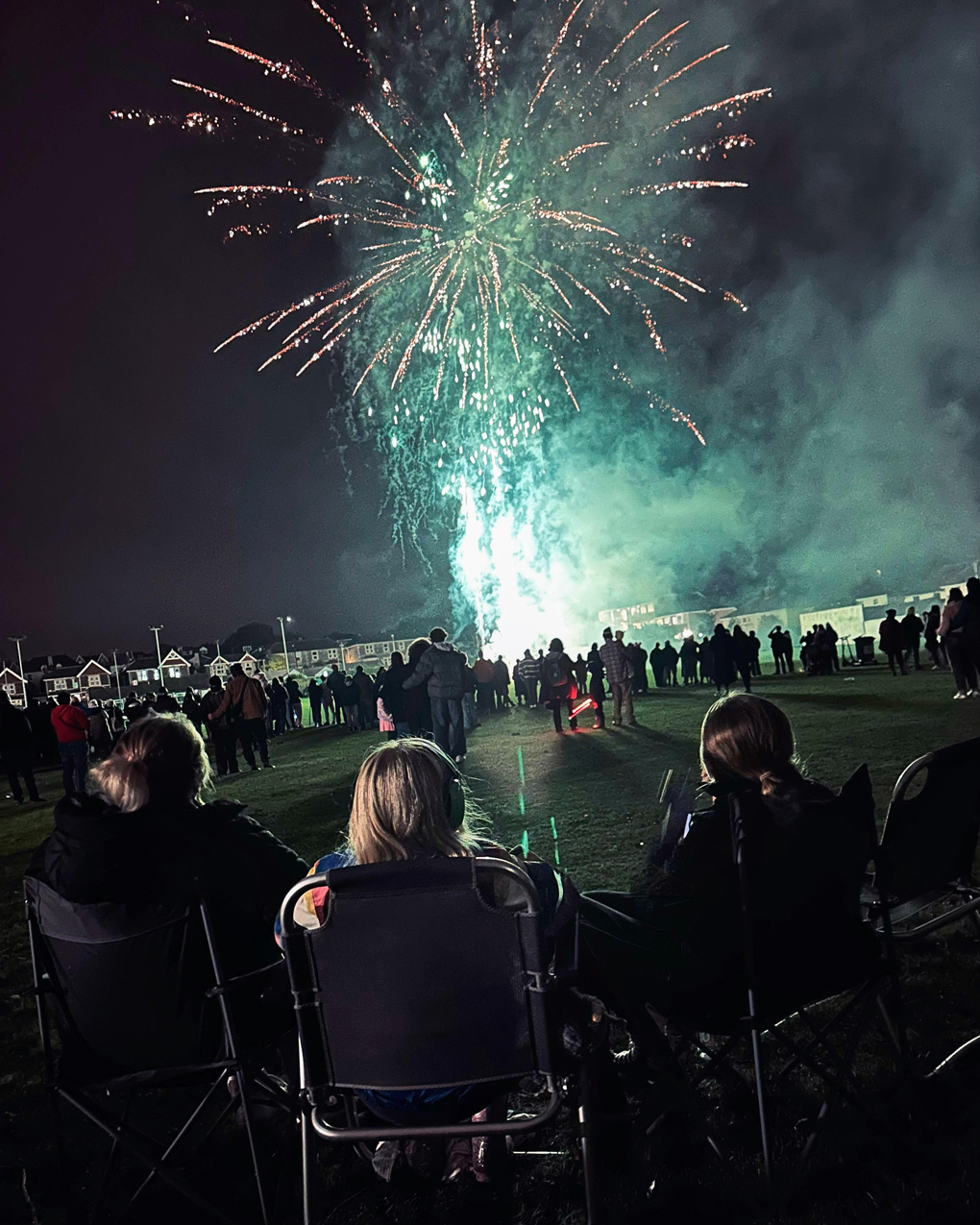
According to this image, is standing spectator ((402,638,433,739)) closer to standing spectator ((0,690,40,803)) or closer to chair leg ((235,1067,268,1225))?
standing spectator ((0,690,40,803))

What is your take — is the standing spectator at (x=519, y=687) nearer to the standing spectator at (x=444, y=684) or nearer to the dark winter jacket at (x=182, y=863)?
the standing spectator at (x=444, y=684)

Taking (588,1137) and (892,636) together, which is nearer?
(588,1137)

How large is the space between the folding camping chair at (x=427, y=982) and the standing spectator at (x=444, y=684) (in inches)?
390

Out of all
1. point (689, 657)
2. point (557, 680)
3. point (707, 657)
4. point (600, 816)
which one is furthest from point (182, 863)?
point (689, 657)

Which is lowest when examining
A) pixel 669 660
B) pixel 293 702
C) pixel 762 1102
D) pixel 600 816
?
pixel 600 816

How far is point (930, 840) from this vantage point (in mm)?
2982

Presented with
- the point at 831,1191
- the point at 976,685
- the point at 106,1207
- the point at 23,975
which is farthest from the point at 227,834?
the point at 976,685

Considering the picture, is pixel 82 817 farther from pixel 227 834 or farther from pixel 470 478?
pixel 470 478

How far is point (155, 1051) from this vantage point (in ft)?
8.59

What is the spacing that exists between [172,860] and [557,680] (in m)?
13.7

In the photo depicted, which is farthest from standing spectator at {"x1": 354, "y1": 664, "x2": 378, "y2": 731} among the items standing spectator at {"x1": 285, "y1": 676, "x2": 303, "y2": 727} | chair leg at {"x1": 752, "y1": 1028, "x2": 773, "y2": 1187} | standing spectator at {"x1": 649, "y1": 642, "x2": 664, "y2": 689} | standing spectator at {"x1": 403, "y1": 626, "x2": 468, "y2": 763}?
chair leg at {"x1": 752, "y1": 1028, "x2": 773, "y2": 1187}

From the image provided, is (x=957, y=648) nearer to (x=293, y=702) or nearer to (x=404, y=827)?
(x=404, y=827)

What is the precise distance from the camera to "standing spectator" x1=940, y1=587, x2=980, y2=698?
45.5ft

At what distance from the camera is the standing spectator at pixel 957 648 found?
13.9 meters
